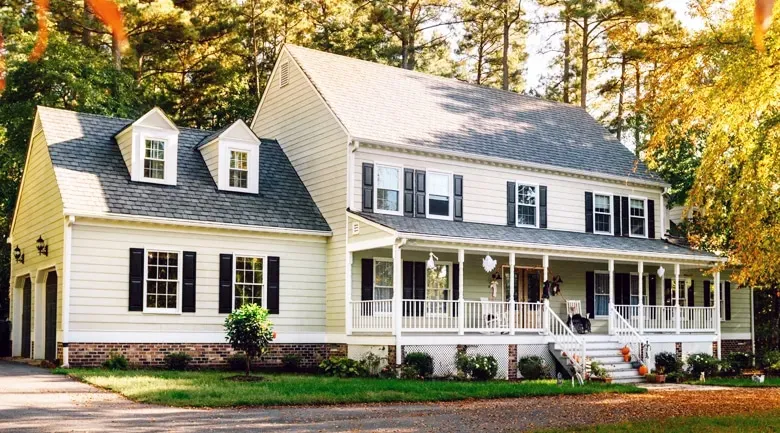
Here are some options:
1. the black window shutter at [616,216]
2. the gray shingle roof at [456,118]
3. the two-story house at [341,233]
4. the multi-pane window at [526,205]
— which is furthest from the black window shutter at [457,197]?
the black window shutter at [616,216]

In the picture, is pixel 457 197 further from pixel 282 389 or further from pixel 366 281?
pixel 282 389

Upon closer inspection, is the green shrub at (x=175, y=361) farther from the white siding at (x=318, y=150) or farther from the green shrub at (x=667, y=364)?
the green shrub at (x=667, y=364)

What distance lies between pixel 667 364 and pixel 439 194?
776 cm

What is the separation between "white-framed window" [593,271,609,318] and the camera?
27953 millimetres

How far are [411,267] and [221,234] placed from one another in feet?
17.3

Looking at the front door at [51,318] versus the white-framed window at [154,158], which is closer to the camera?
the white-framed window at [154,158]

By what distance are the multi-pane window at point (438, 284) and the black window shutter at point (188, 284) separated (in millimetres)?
6413

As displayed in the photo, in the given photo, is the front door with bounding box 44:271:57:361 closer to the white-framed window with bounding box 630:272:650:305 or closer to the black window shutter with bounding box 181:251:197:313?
the black window shutter with bounding box 181:251:197:313

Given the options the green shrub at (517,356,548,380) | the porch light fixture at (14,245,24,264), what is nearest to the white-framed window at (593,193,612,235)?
the green shrub at (517,356,548,380)

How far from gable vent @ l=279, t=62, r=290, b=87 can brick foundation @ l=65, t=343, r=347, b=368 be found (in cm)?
817

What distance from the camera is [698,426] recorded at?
41.4 ft

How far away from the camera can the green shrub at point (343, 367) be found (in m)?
21.9

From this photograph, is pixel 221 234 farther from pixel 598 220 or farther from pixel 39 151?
pixel 598 220

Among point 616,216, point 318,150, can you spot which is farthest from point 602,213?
point 318,150
